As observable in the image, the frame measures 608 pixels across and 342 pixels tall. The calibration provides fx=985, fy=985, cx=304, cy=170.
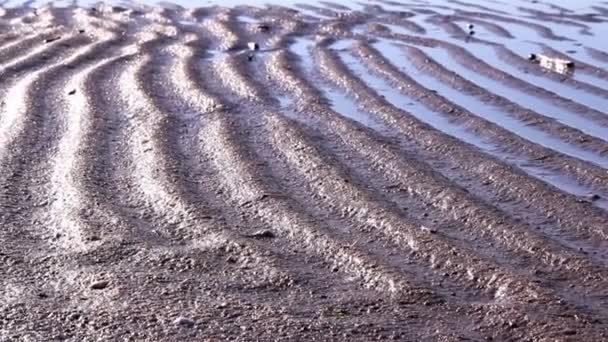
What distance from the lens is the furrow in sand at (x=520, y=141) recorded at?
545cm

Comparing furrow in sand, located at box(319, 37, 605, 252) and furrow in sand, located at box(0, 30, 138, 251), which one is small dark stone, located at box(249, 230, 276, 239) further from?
furrow in sand, located at box(319, 37, 605, 252)

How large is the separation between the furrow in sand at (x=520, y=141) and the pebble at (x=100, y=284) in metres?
2.72

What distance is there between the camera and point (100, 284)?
150 inches

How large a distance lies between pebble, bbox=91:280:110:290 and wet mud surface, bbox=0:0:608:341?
0.06 feet

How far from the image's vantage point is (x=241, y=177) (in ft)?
16.9

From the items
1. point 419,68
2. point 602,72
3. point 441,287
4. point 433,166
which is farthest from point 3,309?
point 602,72

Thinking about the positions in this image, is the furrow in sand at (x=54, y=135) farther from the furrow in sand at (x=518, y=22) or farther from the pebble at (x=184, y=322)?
the furrow in sand at (x=518, y=22)

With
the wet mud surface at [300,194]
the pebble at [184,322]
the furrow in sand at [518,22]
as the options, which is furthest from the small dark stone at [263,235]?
the furrow in sand at [518,22]

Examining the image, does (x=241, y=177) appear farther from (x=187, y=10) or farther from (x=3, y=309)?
(x=187, y=10)

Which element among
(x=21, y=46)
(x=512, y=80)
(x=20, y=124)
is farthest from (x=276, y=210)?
(x=21, y=46)

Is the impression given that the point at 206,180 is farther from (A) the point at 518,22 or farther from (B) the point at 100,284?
(A) the point at 518,22

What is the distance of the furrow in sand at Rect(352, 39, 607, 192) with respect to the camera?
5.45 meters

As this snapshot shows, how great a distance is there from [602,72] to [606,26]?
2797mm

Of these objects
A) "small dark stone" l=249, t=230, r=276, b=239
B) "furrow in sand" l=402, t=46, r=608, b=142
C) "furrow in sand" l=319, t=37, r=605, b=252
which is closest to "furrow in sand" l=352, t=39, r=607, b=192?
"furrow in sand" l=402, t=46, r=608, b=142
